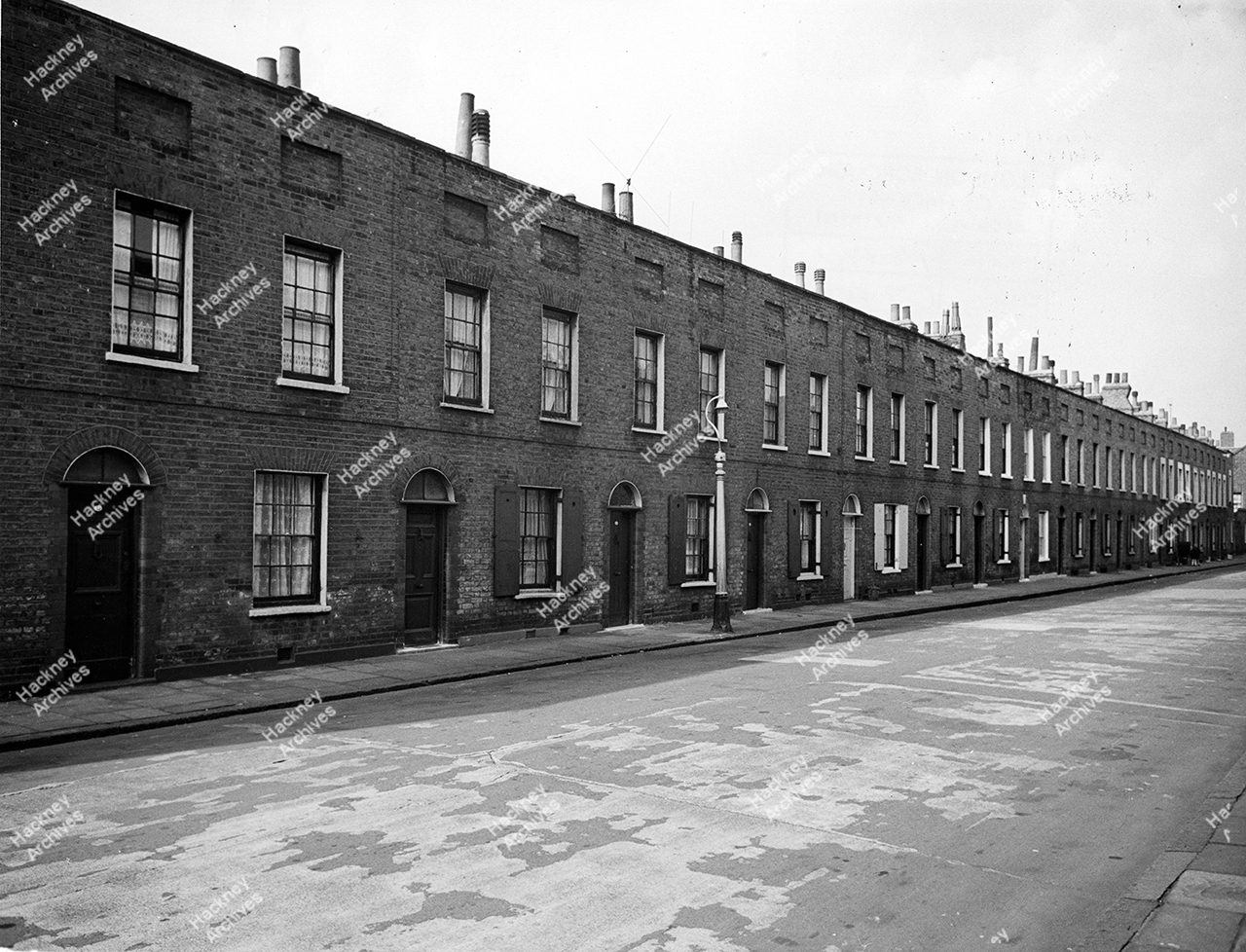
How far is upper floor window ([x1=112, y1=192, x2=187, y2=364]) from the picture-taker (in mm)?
12641

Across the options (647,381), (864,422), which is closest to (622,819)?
(647,381)

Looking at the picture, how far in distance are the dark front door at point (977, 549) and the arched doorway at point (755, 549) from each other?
15.0m

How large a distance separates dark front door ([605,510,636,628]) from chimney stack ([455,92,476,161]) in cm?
758

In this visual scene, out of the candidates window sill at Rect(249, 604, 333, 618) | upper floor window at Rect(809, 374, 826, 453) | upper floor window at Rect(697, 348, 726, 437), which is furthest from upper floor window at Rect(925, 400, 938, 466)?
window sill at Rect(249, 604, 333, 618)

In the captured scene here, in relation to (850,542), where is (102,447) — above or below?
above

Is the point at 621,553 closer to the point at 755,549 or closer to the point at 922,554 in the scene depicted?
the point at 755,549

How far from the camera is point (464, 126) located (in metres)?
18.5

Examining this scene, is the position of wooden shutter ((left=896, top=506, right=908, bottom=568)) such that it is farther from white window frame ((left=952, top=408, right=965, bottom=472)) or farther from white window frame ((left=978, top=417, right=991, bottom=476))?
white window frame ((left=978, top=417, right=991, bottom=476))

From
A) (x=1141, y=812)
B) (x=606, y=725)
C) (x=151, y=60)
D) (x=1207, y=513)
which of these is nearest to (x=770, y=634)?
(x=606, y=725)

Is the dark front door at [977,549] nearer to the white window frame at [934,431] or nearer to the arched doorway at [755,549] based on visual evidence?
the white window frame at [934,431]

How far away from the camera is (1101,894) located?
5613mm

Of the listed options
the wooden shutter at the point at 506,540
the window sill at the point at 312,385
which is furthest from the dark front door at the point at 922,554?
the window sill at the point at 312,385

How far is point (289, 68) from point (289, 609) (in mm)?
8310

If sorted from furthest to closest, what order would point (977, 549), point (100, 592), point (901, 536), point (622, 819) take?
point (977, 549) < point (901, 536) < point (100, 592) < point (622, 819)
